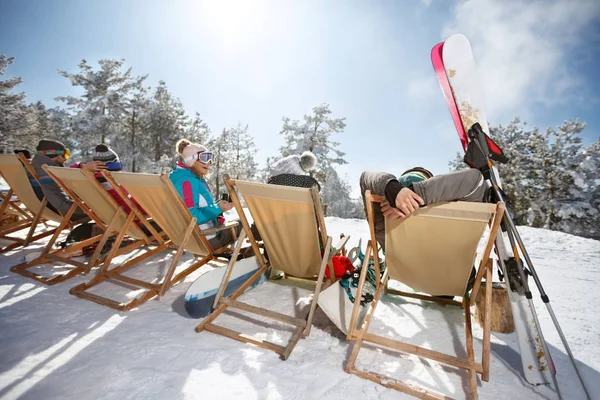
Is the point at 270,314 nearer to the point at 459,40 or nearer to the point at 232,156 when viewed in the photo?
the point at 459,40

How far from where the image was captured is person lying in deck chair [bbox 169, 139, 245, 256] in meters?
3.01

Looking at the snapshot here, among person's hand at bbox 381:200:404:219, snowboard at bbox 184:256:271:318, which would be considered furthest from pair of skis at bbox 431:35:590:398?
snowboard at bbox 184:256:271:318

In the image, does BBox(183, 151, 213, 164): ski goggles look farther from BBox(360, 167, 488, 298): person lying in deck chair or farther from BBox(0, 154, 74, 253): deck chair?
BBox(360, 167, 488, 298): person lying in deck chair

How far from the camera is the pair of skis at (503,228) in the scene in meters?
1.71

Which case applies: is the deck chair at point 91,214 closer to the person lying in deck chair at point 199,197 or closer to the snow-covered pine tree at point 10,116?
the person lying in deck chair at point 199,197

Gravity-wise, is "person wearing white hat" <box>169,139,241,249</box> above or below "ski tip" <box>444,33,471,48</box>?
below

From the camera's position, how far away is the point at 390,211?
181cm

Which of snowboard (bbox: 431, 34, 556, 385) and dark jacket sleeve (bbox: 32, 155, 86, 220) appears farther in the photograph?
dark jacket sleeve (bbox: 32, 155, 86, 220)

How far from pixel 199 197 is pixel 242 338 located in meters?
1.64

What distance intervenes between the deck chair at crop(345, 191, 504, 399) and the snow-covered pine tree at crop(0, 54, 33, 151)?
1409 inches

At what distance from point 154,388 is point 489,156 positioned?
2747 mm

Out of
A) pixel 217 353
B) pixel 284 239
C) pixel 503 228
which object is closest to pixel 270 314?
pixel 217 353

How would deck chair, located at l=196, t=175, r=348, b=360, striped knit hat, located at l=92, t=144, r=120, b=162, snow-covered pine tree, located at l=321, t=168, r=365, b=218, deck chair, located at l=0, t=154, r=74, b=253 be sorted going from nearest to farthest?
deck chair, located at l=196, t=175, r=348, b=360, deck chair, located at l=0, t=154, r=74, b=253, striped knit hat, located at l=92, t=144, r=120, b=162, snow-covered pine tree, located at l=321, t=168, r=365, b=218

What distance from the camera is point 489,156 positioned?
2123mm
